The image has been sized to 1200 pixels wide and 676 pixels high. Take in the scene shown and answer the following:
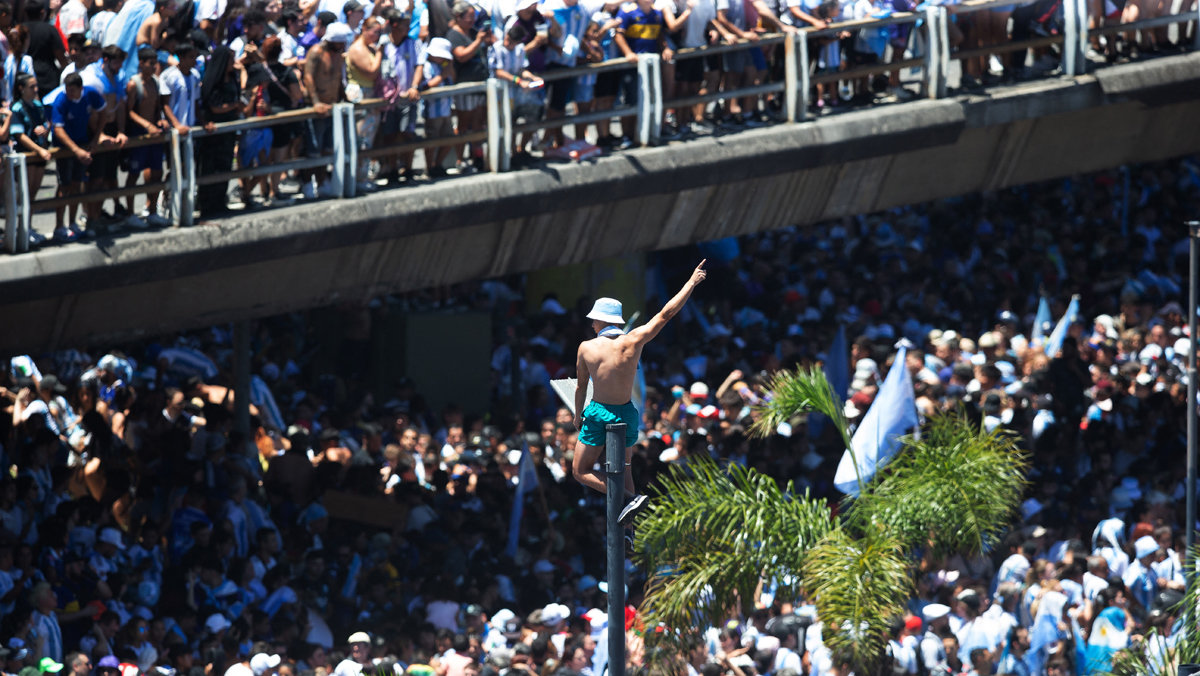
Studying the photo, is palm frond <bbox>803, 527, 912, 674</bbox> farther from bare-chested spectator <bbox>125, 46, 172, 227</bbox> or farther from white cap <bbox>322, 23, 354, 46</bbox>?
bare-chested spectator <bbox>125, 46, 172, 227</bbox>

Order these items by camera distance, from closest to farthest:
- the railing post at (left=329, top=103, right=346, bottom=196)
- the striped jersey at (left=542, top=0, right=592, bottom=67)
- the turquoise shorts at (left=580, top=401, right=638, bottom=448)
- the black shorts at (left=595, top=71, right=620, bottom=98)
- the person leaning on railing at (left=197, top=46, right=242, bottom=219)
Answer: the turquoise shorts at (left=580, top=401, right=638, bottom=448) → the person leaning on railing at (left=197, top=46, right=242, bottom=219) → the railing post at (left=329, top=103, right=346, bottom=196) → the striped jersey at (left=542, top=0, right=592, bottom=67) → the black shorts at (left=595, top=71, right=620, bottom=98)

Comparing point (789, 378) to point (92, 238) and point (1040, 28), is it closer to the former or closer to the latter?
point (92, 238)

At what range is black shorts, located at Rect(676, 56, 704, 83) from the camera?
1789 cm

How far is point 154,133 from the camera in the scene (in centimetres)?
1445

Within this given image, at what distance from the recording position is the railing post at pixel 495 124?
16359mm

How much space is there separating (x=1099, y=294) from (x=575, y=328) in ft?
25.6

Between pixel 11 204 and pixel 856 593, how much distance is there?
270 inches

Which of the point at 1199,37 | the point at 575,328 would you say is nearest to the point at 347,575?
the point at 575,328

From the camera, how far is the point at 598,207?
17.8 meters

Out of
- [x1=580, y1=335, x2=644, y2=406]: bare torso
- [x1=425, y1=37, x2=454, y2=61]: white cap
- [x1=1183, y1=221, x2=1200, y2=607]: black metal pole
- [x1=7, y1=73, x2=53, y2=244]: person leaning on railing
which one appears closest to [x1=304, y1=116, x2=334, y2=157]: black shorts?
[x1=425, y1=37, x2=454, y2=61]: white cap

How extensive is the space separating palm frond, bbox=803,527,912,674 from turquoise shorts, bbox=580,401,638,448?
9.07ft

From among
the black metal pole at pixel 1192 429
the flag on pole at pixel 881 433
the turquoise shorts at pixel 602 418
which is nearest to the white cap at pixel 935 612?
the flag on pole at pixel 881 433

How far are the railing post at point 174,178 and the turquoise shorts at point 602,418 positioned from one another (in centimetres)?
570

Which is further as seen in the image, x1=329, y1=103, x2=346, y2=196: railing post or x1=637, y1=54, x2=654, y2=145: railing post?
x1=637, y1=54, x2=654, y2=145: railing post
